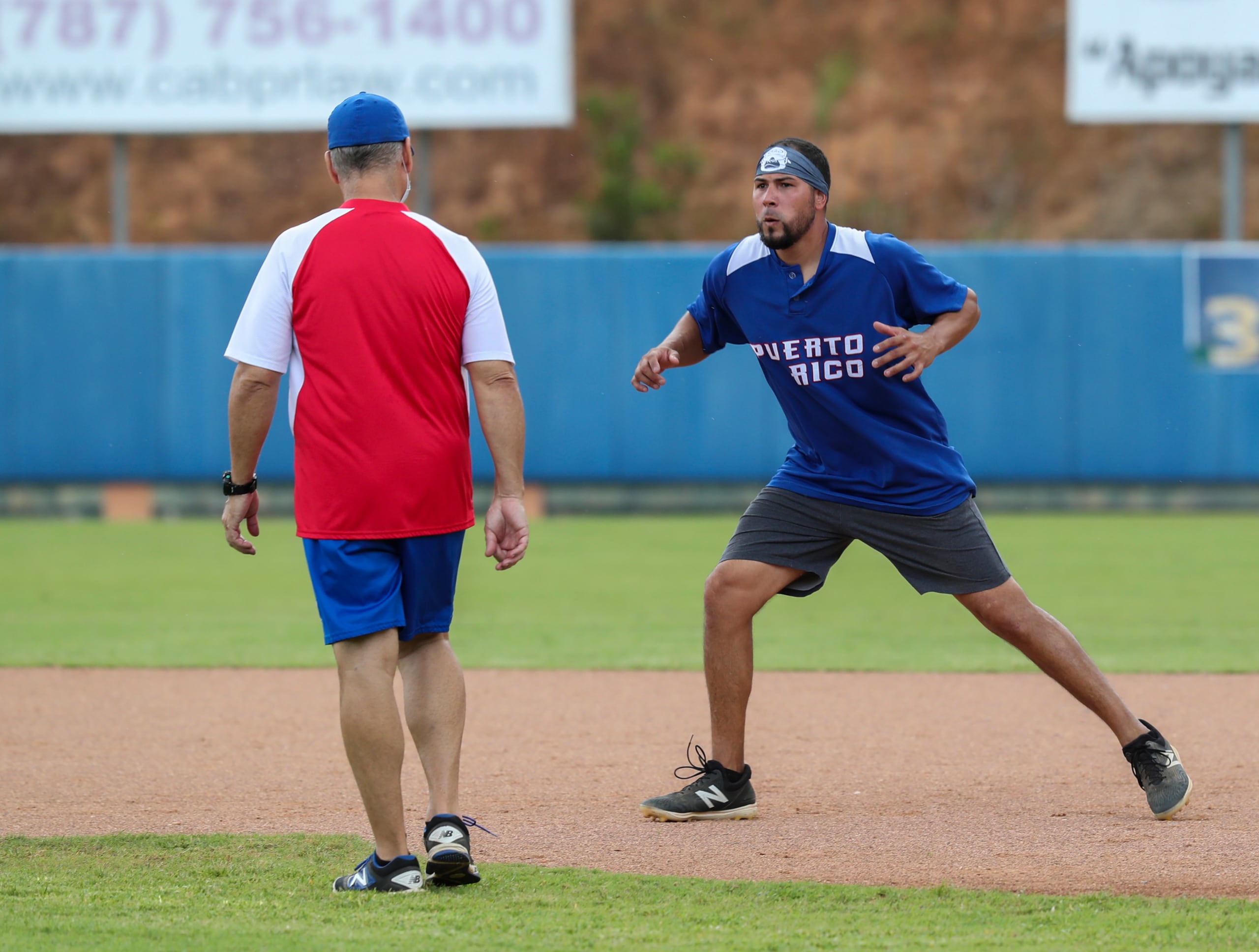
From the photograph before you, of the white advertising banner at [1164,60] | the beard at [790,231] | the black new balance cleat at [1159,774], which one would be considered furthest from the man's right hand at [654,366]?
the white advertising banner at [1164,60]

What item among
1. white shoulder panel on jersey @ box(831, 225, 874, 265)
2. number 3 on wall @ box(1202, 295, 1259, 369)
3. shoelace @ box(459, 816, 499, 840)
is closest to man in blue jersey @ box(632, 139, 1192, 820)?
white shoulder panel on jersey @ box(831, 225, 874, 265)

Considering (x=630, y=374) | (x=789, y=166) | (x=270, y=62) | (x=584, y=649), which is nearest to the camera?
(x=789, y=166)

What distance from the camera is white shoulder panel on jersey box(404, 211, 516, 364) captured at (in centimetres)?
394

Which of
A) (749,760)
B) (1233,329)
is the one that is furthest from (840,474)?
(1233,329)

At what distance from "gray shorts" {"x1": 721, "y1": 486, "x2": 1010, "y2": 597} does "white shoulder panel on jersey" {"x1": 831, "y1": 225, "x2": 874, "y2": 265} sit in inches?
29.8

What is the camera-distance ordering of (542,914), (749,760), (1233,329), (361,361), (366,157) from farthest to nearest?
1. (1233,329)
2. (749,760)
3. (366,157)
4. (361,361)
5. (542,914)

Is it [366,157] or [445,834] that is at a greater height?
[366,157]

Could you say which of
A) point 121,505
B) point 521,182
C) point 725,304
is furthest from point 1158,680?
point 521,182

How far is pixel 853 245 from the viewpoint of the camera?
479 cm

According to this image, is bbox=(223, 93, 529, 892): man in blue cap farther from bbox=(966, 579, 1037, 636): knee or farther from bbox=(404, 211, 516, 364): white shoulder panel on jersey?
bbox=(966, 579, 1037, 636): knee

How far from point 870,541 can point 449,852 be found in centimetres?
174

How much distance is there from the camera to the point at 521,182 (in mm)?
33094

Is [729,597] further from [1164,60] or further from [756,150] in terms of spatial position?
[756,150]

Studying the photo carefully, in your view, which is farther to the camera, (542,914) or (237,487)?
(237,487)
